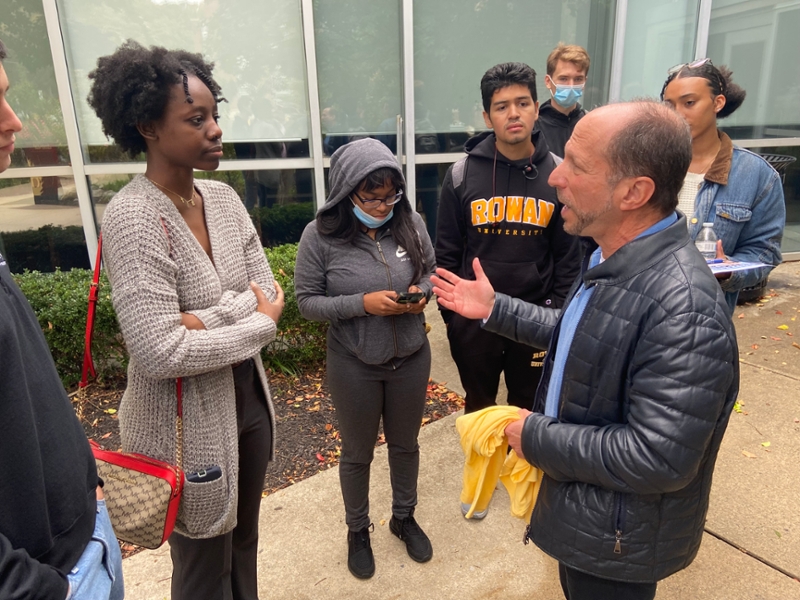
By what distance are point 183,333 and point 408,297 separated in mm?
991

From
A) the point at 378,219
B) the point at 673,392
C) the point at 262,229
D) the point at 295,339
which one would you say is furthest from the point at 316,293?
the point at 262,229

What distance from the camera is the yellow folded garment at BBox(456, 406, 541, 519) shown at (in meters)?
1.79

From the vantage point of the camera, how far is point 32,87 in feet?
17.1

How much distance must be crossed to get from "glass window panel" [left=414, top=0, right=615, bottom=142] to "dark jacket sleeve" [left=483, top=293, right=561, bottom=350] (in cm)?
464

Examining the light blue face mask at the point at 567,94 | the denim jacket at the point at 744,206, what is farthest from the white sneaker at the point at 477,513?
the light blue face mask at the point at 567,94

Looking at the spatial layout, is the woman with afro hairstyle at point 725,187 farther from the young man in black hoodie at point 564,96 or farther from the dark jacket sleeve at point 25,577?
the dark jacket sleeve at point 25,577

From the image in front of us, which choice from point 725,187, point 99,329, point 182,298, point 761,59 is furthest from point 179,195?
point 761,59

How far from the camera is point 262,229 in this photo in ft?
20.2

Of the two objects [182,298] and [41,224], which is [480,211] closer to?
[182,298]

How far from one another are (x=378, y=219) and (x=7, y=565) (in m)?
1.81

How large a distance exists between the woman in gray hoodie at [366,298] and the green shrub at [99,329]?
6.29ft

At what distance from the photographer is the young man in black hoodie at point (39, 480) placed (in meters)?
1.07

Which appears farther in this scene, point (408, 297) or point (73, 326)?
point (73, 326)

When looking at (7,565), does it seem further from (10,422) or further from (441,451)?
(441,451)
